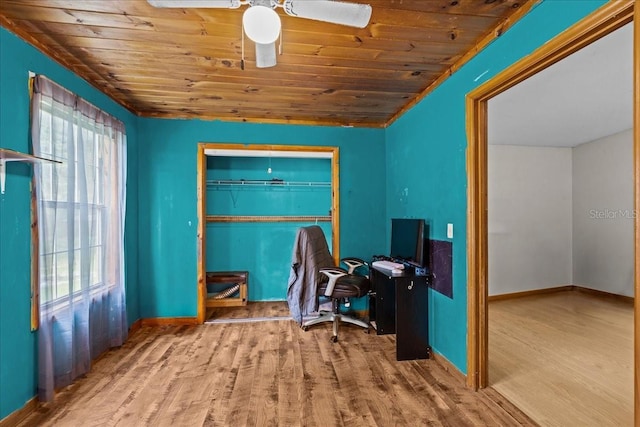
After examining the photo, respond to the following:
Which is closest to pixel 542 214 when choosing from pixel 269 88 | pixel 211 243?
pixel 269 88

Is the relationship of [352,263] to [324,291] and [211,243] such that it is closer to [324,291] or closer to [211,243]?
[324,291]

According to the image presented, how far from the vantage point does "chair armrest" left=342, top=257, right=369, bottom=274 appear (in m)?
3.43

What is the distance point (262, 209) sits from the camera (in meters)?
4.33

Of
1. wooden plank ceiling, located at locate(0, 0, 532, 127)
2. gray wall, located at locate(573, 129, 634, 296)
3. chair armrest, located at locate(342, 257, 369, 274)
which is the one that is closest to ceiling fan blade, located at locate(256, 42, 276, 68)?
wooden plank ceiling, located at locate(0, 0, 532, 127)

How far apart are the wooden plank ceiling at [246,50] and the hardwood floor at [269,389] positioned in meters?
2.41

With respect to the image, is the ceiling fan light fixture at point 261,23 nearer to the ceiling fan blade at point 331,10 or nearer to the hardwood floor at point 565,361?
the ceiling fan blade at point 331,10

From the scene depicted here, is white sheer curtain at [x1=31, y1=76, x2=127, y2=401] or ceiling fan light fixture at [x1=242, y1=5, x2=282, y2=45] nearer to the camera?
ceiling fan light fixture at [x1=242, y1=5, x2=282, y2=45]

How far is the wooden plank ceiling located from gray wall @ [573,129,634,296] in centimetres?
351

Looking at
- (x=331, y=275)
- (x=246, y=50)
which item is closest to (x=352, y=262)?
(x=331, y=275)

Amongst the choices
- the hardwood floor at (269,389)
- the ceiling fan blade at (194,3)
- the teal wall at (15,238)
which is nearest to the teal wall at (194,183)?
the teal wall at (15,238)

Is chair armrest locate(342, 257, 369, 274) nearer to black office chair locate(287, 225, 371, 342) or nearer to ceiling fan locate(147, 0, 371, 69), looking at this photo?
black office chair locate(287, 225, 371, 342)

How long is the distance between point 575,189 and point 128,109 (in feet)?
20.9

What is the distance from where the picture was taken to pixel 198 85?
2617mm

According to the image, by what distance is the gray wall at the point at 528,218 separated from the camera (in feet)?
14.3
